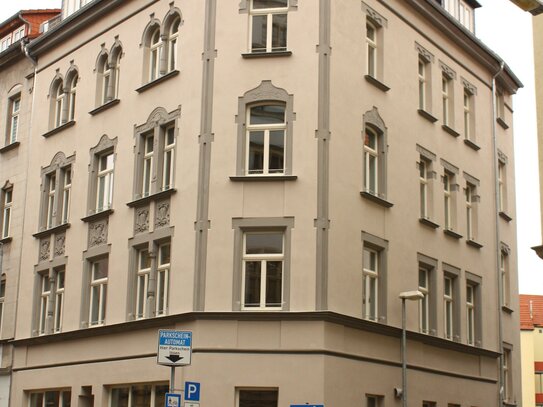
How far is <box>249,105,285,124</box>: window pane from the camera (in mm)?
27266

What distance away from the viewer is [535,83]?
21.5 meters

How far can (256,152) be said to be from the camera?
2711 centimetres

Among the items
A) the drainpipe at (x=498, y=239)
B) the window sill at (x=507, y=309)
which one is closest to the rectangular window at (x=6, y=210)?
the drainpipe at (x=498, y=239)

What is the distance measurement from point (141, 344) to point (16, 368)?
7436 mm

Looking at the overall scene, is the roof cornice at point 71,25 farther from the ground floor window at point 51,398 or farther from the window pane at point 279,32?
the ground floor window at point 51,398

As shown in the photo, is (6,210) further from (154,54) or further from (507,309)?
(507,309)

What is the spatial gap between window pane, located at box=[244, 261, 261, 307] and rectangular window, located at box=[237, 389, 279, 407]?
2.14 m

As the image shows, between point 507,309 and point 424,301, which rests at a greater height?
point 507,309

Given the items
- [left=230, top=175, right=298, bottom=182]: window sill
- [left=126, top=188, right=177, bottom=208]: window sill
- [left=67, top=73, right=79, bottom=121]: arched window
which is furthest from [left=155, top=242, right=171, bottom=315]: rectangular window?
[left=67, top=73, right=79, bottom=121]: arched window

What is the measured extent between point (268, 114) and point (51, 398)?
450 inches

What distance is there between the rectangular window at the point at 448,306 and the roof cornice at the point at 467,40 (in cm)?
809

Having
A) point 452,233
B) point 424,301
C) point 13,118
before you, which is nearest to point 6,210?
point 13,118

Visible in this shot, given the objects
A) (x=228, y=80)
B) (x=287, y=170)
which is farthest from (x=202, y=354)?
(x=228, y=80)

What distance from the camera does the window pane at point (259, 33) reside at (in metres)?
27.9
